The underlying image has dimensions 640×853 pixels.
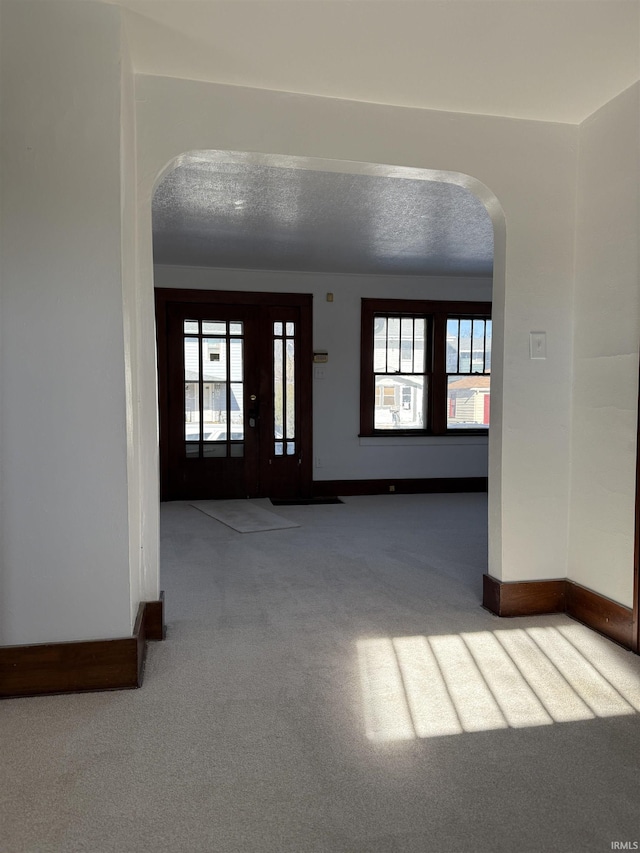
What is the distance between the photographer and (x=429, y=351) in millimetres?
7227

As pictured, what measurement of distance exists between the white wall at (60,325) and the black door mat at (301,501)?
13.6 ft

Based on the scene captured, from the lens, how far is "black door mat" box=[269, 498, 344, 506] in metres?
6.44

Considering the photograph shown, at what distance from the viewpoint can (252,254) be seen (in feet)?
19.5

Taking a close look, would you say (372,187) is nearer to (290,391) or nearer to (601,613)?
(601,613)

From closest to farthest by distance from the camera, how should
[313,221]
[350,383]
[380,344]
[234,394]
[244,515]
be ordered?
[313,221]
[244,515]
[234,394]
[350,383]
[380,344]

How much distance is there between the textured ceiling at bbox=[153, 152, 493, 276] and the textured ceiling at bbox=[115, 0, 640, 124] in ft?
1.58

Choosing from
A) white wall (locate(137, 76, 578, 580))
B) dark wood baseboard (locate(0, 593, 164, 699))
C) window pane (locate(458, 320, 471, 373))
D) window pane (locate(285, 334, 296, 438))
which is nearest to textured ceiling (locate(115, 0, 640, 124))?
white wall (locate(137, 76, 578, 580))

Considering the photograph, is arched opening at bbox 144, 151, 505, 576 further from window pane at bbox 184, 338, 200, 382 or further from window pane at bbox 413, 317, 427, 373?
window pane at bbox 413, 317, 427, 373

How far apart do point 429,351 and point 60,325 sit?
551 centimetres

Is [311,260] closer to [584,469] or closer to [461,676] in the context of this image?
[584,469]

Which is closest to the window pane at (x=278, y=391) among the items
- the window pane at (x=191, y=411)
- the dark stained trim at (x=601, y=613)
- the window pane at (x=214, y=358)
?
the window pane at (x=214, y=358)

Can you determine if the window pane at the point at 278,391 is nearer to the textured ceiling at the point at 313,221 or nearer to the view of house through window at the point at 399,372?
the textured ceiling at the point at 313,221

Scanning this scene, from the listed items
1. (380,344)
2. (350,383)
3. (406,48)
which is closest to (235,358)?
(350,383)

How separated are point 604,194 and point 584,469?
1.38 meters
